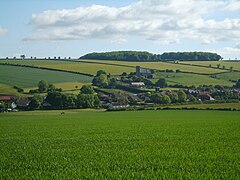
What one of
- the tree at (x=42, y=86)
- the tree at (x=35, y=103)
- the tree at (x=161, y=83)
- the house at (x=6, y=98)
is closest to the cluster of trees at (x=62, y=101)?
the tree at (x=35, y=103)

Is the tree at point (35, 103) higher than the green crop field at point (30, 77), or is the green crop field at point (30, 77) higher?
the green crop field at point (30, 77)

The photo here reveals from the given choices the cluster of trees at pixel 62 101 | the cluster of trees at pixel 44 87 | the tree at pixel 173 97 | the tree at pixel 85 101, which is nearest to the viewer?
the cluster of trees at pixel 62 101

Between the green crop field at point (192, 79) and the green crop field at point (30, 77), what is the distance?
2646 centimetres

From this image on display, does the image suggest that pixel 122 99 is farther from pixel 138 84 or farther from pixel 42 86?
pixel 138 84

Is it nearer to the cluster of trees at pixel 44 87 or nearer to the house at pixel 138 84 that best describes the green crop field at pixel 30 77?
the cluster of trees at pixel 44 87

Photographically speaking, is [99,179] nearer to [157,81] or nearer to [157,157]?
[157,157]

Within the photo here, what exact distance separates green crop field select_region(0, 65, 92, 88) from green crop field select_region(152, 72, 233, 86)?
26461mm

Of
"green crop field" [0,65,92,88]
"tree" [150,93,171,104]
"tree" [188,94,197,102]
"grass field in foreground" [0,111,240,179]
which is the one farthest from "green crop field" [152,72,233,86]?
"grass field in foreground" [0,111,240,179]

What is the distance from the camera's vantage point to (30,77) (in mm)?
124625

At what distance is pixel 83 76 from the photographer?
438 feet

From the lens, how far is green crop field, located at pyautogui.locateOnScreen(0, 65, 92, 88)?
383 ft

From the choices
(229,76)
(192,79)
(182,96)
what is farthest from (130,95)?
(229,76)

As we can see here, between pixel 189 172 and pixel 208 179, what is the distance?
3.98 ft

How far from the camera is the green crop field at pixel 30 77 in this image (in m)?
117
